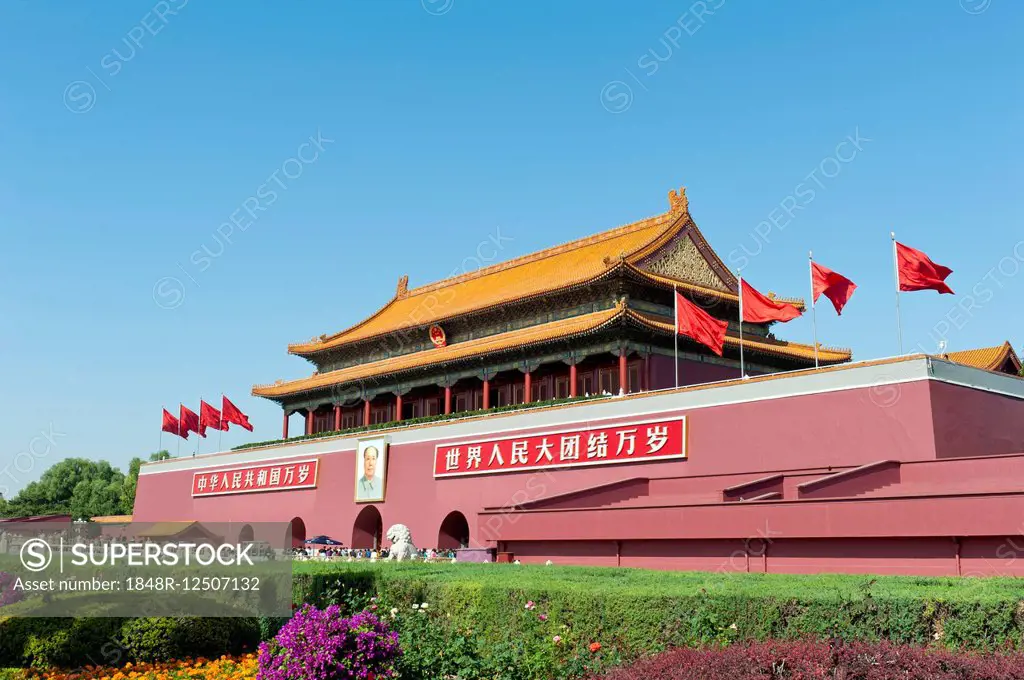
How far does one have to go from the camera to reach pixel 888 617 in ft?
24.6

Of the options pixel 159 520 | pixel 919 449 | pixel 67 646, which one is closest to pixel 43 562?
pixel 67 646

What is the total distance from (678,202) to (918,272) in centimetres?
1327

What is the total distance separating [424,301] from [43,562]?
97.8ft

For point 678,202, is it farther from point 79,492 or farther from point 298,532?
point 79,492

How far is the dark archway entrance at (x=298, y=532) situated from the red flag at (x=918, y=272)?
22.8 m

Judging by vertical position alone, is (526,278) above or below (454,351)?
above

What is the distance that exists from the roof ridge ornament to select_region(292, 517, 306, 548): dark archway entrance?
16.8m

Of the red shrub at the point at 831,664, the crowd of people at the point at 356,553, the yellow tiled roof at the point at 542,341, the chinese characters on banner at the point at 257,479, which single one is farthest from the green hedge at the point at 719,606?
the chinese characters on banner at the point at 257,479

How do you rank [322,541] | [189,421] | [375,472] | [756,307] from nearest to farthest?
[756,307] < [322,541] < [375,472] < [189,421]

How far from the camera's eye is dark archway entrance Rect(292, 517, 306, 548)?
113 ft

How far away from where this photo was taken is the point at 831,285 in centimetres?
2039

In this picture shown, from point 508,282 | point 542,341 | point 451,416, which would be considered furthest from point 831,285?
point 508,282

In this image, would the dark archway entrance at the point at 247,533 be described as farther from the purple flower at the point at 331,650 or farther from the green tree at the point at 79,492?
the green tree at the point at 79,492

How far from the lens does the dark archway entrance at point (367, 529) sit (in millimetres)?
31703
